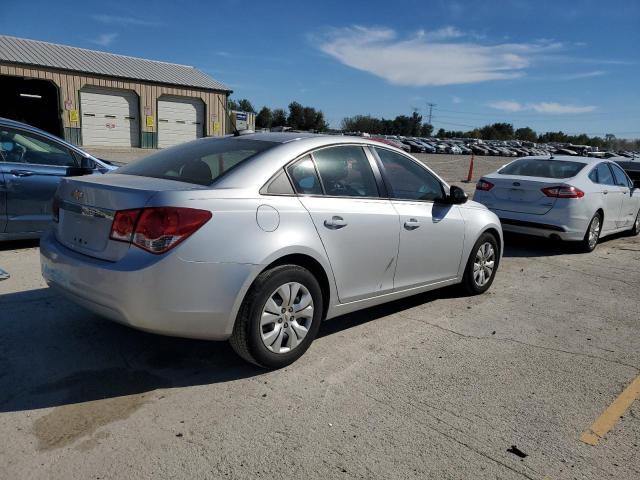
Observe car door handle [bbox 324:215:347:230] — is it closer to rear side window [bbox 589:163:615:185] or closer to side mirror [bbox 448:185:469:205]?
side mirror [bbox 448:185:469:205]

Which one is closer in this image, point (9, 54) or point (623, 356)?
point (623, 356)

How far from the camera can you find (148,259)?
9.95 ft

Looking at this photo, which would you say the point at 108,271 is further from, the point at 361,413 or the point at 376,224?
the point at 376,224

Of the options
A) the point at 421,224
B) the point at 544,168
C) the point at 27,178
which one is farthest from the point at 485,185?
the point at 27,178

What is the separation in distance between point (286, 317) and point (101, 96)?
31.5m

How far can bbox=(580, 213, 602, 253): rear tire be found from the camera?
8203mm

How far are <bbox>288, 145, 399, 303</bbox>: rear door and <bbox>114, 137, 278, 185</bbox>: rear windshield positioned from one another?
42 centimetres

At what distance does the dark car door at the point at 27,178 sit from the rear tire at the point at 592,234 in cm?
743

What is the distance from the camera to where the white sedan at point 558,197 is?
308 inches

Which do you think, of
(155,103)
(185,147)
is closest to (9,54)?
(155,103)

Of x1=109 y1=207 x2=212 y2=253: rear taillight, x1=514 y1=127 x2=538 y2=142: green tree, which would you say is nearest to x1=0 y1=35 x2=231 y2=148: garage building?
x1=109 y1=207 x2=212 y2=253: rear taillight

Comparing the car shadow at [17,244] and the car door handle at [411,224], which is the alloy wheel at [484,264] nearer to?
the car door handle at [411,224]

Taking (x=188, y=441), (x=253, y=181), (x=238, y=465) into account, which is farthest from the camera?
(x=253, y=181)

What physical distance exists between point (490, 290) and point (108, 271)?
4.24 m
